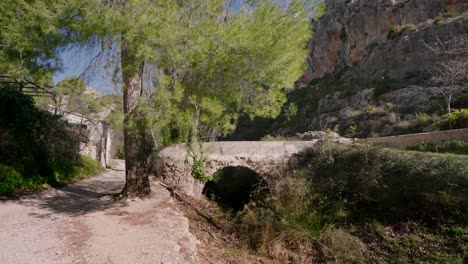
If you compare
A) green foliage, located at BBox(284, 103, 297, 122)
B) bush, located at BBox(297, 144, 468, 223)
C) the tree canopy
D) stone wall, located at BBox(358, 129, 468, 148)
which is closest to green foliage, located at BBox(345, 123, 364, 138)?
green foliage, located at BBox(284, 103, 297, 122)

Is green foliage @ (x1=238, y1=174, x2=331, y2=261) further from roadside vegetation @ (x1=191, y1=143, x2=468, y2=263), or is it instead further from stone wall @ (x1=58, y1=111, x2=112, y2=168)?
stone wall @ (x1=58, y1=111, x2=112, y2=168)

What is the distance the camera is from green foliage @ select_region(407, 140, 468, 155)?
1037 centimetres

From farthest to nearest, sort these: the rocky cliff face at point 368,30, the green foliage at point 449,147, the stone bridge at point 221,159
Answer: the rocky cliff face at point 368,30 → the green foliage at point 449,147 → the stone bridge at point 221,159

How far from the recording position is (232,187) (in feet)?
39.6

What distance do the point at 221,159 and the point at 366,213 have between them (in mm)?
4414

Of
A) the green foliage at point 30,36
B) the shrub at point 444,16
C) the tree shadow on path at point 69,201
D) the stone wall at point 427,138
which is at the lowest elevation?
the tree shadow on path at point 69,201

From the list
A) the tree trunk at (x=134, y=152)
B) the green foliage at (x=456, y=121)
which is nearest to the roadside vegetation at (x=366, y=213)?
the tree trunk at (x=134, y=152)

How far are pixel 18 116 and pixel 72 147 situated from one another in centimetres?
359

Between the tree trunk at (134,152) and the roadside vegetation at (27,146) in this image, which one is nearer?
the tree trunk at (134,152)

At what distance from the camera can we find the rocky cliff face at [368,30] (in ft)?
94.5

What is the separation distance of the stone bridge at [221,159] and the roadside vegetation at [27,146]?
3760mm

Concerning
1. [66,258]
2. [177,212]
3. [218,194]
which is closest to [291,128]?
[218,194]

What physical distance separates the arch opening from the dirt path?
2.34m

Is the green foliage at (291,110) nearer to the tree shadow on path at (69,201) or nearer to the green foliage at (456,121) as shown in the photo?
the green foliage at (456,121)
